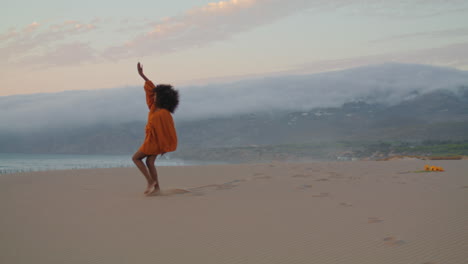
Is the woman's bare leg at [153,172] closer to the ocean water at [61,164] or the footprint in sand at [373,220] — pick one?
the footprint in sand at [373,220]

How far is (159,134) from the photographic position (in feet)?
24.6

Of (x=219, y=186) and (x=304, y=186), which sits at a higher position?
(x=219, y=186)

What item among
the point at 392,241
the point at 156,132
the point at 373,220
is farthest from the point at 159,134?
the point at 392,241

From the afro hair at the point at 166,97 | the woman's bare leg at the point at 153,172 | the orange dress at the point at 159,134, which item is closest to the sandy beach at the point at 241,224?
the woman's bare leg at the point at 153,172

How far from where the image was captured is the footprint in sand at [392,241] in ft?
13.9

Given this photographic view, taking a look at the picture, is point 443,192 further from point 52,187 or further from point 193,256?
point 52,187

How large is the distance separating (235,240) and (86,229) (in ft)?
5.78

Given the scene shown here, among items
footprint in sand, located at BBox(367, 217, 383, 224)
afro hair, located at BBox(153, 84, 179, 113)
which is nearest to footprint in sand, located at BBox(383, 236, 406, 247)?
footprint in sand, located at BBox(367, 217, 383, 224)

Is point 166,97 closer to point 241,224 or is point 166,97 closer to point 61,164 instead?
point 241,224

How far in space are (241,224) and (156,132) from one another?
118 inches

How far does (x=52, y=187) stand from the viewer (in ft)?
28.7

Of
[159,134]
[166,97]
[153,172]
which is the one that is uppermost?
[166,97]

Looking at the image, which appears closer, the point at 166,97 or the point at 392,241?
the point at 392,241

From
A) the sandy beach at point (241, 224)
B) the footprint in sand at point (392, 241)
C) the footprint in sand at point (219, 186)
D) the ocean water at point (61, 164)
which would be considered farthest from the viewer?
the ocean water at point (61, 164)
